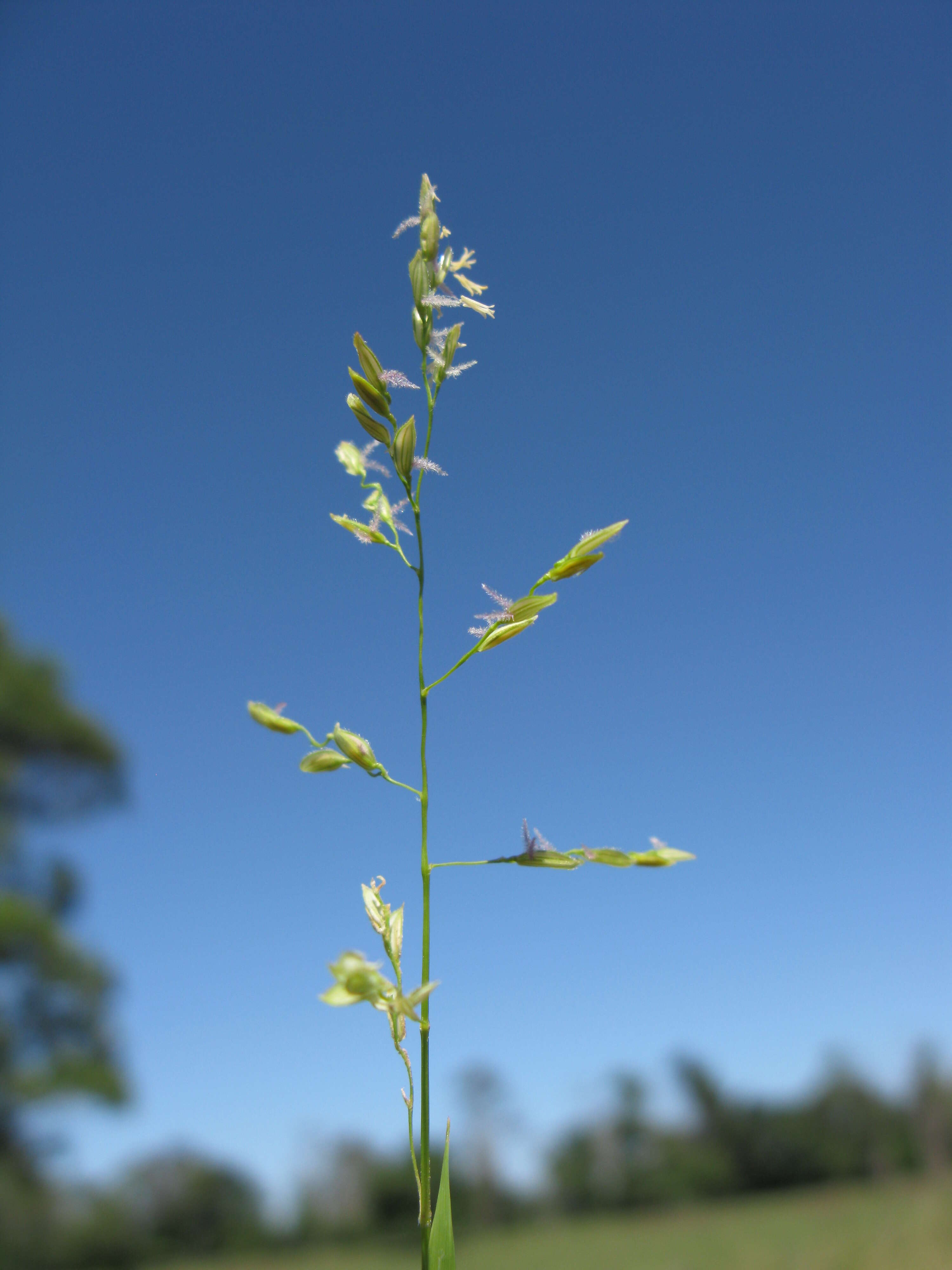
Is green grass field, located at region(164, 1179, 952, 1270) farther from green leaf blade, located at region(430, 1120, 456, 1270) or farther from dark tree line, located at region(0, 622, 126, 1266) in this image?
green leaf blade, located at region(430, 1120, 456, 1270)

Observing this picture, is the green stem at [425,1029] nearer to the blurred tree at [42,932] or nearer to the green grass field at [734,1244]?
the blurred tree at [42,932]

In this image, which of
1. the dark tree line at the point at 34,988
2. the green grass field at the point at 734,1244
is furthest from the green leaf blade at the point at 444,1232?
the green grass field at the point at 734,1244

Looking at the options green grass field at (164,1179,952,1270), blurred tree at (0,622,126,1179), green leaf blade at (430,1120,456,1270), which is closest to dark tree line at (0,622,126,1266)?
blurred tree at (0,622,126,1179)

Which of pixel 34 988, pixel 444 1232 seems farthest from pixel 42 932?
pixel 444 1232

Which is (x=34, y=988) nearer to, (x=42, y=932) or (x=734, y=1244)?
(x=42, y=932)

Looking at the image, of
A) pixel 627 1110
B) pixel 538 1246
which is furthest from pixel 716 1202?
pixel 538 1246
